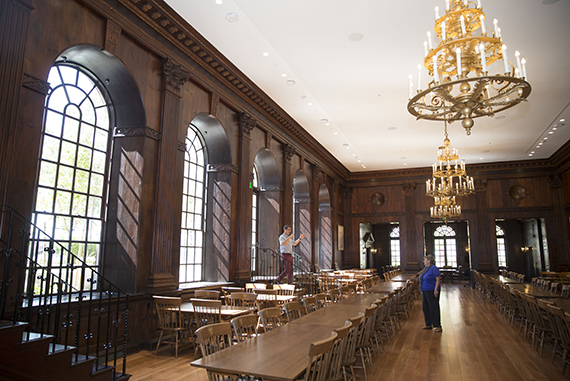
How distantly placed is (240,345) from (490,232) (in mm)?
16927

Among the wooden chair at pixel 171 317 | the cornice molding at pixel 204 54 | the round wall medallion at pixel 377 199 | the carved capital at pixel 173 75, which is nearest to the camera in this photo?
the wooden chair at pixel 171 317

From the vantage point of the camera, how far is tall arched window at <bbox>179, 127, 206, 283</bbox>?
322 inches

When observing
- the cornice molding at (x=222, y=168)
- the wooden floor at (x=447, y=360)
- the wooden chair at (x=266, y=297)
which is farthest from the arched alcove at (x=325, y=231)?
the wooden chair at (x=266, y=297)

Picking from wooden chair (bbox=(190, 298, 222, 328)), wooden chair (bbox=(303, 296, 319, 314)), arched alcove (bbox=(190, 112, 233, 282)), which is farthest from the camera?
arched alcove (bbox=(190, 112, 233, 282))

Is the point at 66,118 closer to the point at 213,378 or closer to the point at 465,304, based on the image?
the point at 213,378

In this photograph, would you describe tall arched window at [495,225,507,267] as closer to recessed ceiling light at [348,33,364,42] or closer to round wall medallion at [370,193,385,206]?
round wall medallion at [370,193,385,206]

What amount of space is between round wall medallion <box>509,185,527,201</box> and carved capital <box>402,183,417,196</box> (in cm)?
420

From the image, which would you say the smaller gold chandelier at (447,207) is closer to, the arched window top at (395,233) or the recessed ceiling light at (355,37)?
the recessed ceiling light at (355,37)

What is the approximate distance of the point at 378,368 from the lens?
195 inches

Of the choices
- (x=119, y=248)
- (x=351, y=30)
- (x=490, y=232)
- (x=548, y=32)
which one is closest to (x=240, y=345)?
(x=119, y=248)

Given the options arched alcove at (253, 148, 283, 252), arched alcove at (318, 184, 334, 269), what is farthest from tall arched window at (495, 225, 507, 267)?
arched alcove at (253, 148, 283, 252)

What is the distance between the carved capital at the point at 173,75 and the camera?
6.80 m

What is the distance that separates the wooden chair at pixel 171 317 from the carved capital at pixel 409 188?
1495cm

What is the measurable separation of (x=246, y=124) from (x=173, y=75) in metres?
2.88
